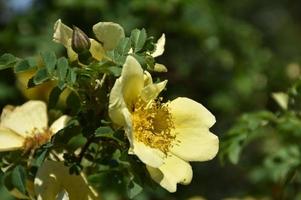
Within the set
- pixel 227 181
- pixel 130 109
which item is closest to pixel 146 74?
pixel 130 109

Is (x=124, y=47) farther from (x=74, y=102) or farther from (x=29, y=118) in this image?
(x=29, y=118)

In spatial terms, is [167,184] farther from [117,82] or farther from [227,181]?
[227,181]

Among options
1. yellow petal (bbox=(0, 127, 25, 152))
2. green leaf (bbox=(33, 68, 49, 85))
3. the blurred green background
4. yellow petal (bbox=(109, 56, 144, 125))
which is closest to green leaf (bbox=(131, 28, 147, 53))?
yellow petal (bbox=(109, 56, 144, 125))

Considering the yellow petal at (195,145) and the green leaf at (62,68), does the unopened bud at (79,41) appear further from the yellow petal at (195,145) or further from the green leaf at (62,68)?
the yellow petal at (195,145)

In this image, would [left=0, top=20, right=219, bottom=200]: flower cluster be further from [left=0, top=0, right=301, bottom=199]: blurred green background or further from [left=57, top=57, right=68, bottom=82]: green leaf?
[left=0, top=0, right=301, bottom=199]: blurred green background

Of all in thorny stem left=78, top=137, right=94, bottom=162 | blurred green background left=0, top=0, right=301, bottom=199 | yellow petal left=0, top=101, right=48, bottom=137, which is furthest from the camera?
blurred green background left=0, top=0, right=301, bottom=199

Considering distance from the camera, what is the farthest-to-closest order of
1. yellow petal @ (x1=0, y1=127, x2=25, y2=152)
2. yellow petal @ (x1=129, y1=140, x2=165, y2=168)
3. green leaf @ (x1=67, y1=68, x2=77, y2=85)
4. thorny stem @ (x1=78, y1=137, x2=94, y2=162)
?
yellow petal @ (x1=0, y1=127, x2=25, y2=152), thorny stem @ (x1=78, y1=137, x2=94, y2=162), green leaf @ (x1=67, y1=68, x2=77, y2=85), yellow petal @ (x1=129, y1=140, x2=165, y2=168)

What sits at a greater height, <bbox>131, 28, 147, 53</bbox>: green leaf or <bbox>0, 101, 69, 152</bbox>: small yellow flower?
<bbox>131, 28, 147, 53</bbox>: green leaf
